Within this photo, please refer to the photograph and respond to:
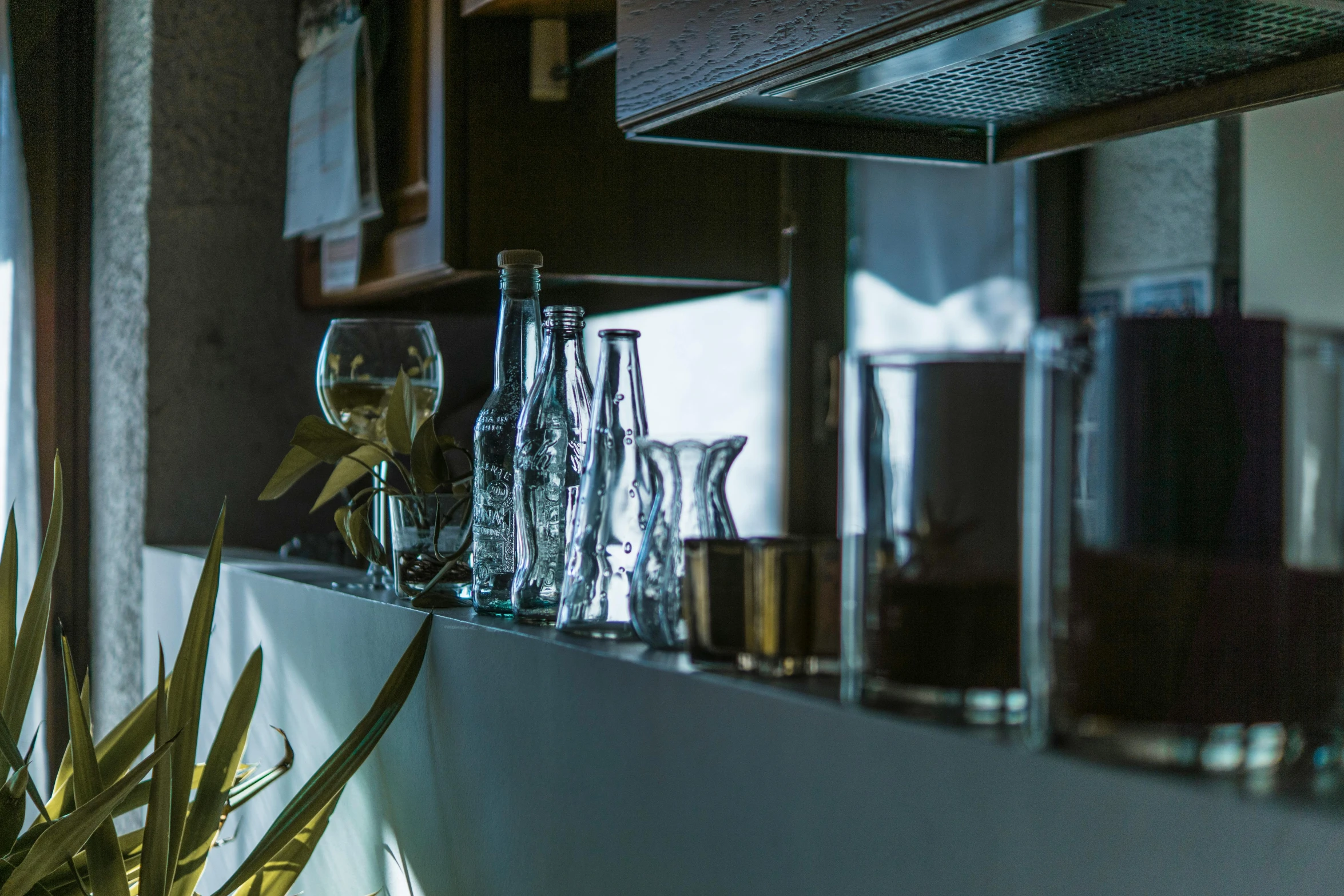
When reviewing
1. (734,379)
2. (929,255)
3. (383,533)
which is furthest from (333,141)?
(929,255)

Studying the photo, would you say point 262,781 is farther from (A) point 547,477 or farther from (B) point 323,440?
(A) point 547,477

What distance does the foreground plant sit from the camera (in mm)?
853

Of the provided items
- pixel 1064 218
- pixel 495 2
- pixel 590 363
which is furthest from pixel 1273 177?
pixel 495 2

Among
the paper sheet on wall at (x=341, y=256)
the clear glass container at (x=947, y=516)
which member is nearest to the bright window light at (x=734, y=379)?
the paper sheet on wall at (x=341, y=256)

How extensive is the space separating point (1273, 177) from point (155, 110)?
181 centimetres

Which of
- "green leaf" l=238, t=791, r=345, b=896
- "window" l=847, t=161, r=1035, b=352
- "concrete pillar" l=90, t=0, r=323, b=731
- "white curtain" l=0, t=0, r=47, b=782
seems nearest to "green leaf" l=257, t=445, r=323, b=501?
"green leaf" l=238, t=791, r=345, b=896

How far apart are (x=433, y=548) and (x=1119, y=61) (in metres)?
0.55

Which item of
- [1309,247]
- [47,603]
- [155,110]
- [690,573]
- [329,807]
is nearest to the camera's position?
[690,573]

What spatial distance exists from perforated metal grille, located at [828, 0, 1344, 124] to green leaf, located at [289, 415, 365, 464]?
410 millimetres

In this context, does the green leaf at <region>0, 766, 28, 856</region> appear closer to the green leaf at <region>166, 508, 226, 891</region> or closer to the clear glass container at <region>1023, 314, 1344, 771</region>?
the green leaf at <region>166, 508, 226, 891</region>

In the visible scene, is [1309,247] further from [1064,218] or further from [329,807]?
[329,807]

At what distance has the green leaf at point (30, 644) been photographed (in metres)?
1.10

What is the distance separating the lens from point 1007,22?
0.65 meters

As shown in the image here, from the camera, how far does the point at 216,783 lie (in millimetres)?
947
